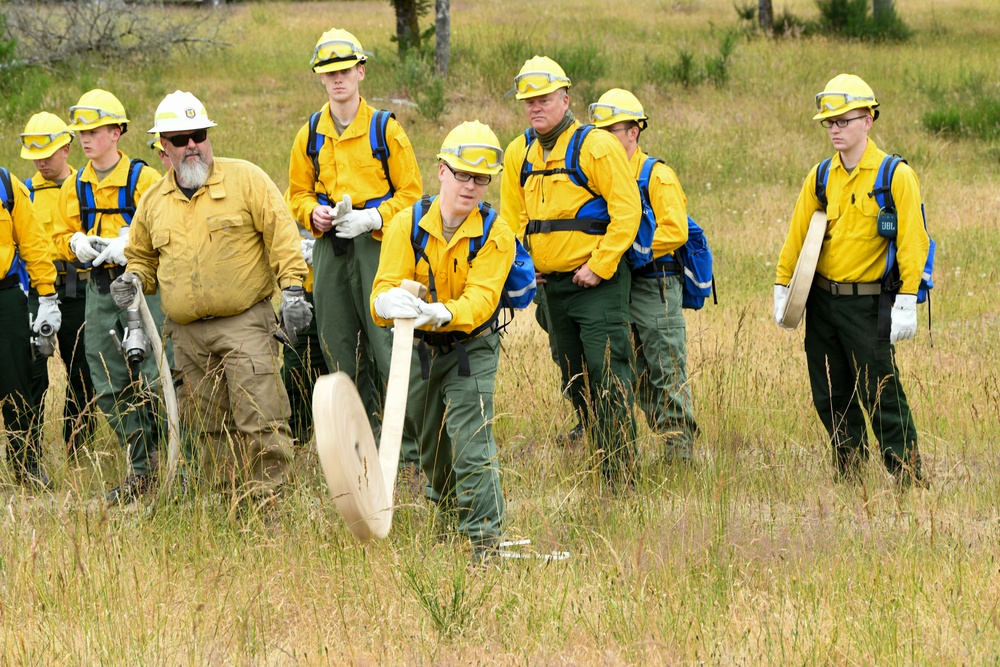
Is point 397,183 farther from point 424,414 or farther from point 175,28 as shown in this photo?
point 175,28

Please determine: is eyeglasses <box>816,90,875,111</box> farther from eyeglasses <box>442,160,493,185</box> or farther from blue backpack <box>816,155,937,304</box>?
eyeglasses <box>442,160,493,185</box>

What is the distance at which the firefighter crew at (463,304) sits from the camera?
458 cm

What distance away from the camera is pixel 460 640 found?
3.85 metres

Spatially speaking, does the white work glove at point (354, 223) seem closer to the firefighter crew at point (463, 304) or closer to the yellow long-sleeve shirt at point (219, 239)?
the yellow long-sleeve shirt at point (219, 239)

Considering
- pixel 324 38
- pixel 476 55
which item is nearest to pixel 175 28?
pixel 476 55

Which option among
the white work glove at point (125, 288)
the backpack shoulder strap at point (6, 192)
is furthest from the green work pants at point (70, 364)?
the white work glove at point (125, 288)

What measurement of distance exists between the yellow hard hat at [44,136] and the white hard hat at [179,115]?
6.42 ft

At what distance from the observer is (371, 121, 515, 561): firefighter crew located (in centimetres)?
458

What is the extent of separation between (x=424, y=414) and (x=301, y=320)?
2.75 ft

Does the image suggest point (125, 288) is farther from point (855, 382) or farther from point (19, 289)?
point (855, 382)

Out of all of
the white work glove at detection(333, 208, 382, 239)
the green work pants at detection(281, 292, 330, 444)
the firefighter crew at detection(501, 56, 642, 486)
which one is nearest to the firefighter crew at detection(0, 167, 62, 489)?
the green work pants at detection(281, 292, 330, 444)

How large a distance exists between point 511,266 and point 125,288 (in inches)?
80.8

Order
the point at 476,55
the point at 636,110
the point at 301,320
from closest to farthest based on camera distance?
the point at 301,320
the point at 636,110
the point at 476,55

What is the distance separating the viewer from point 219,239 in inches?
214
